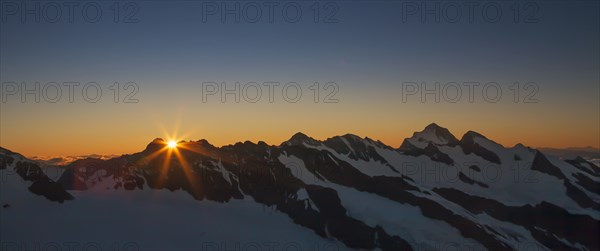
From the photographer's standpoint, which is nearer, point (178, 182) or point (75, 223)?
point (75, 223)

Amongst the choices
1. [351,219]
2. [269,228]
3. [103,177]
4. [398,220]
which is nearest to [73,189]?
[103,177]

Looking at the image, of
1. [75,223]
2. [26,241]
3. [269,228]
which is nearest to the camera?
[26,241]

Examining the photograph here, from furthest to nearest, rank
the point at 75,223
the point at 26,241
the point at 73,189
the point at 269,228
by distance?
the point at 73,189 < the point at 269,228 < the point at 75,223 < the point at 26,241

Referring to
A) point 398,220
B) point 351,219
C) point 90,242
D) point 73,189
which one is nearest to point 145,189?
point 73,189

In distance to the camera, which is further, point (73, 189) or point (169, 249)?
point (73, 189)

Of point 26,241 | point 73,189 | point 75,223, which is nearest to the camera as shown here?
point 26,241

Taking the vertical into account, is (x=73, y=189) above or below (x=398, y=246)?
above

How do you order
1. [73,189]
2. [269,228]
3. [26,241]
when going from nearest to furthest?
[26,241] < [269,228] < [73,189]

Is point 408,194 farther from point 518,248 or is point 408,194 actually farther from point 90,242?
point 90,242

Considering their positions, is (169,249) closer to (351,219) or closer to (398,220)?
(351,219)
